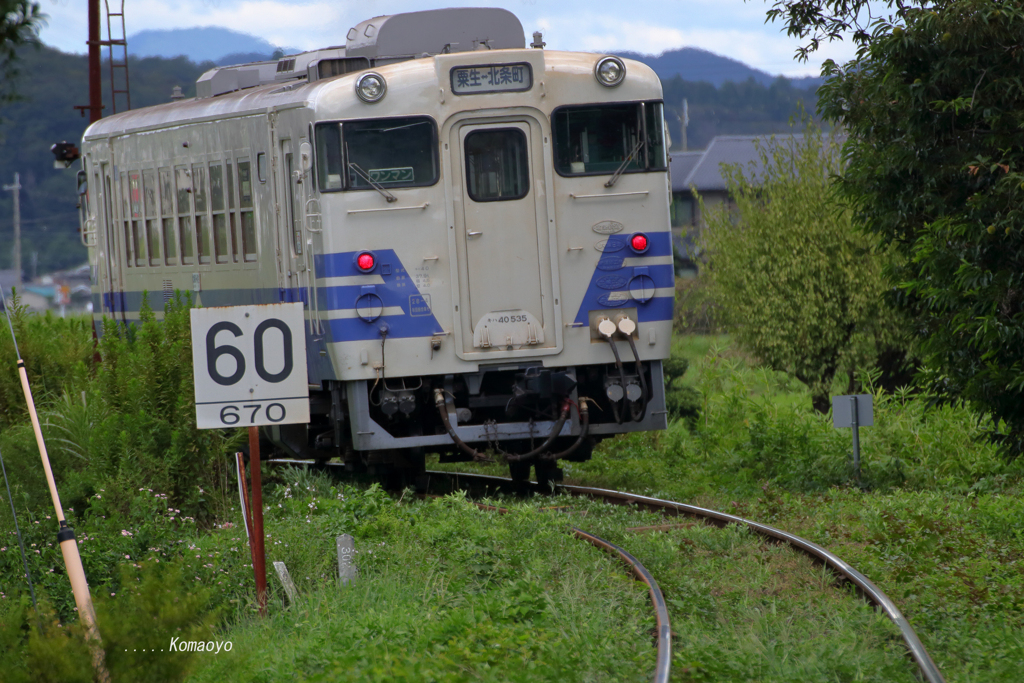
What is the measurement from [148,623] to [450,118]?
250 inches

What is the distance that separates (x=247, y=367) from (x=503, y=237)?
4.14 meters

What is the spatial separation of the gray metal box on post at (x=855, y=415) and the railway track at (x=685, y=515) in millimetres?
2362

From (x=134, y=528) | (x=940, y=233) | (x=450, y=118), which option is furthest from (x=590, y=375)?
(x=134, y=528)

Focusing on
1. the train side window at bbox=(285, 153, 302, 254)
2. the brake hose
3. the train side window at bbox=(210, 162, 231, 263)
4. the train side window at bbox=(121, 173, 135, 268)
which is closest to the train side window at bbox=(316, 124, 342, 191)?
the train side window at bbox=(285, 153, 302, 254)

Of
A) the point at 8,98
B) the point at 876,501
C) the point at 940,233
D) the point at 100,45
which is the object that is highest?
the point at 100,45

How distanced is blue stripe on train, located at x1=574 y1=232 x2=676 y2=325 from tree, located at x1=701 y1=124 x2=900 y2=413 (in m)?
10.7

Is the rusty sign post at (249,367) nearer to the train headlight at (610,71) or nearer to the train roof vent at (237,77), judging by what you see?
the train headlight at (610,71)

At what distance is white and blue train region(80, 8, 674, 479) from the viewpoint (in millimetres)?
10344

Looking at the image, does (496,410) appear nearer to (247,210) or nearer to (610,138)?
(610,138)

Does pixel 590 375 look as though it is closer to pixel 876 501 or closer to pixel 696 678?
pixel 876 501

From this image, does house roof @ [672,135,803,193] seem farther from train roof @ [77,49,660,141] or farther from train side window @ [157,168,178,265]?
train roof @ [77,49,660,141]

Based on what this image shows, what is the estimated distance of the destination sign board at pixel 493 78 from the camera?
413 inches

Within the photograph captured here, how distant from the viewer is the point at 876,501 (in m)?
10.5

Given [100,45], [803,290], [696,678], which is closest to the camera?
[696,678]
